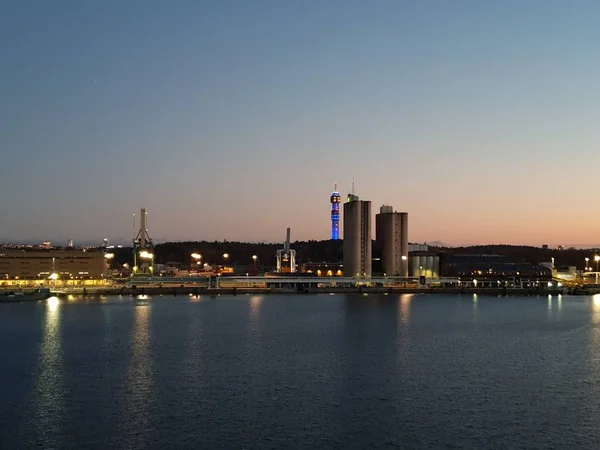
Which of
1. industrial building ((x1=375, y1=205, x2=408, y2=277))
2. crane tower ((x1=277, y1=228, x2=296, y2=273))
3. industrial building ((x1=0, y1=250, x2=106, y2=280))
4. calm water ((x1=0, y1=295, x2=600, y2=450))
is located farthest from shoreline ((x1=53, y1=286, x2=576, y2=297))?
calm water ((x1=0, y1=295, x2=600, y2=450))

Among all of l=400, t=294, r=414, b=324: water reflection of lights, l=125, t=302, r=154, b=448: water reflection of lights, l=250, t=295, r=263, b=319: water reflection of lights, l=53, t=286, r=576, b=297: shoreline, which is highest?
l=53, t=286, r=576, b=297: shoreline

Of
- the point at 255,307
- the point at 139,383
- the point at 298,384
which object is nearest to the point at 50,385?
the point at 139,383

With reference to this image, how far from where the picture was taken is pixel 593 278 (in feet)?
277

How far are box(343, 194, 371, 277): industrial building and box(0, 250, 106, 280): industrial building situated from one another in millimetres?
27147

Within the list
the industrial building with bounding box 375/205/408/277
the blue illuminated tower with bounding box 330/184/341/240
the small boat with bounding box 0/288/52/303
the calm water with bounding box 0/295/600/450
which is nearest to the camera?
the calm water with bounding box 0/295/600/450

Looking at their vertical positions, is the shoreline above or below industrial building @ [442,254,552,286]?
below

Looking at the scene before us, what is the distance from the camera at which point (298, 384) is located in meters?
19.4

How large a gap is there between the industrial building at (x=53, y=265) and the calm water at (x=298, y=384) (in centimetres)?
3567

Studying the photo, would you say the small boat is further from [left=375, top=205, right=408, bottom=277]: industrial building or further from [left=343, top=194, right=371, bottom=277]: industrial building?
[left=375, top=205, right=408, bottom=277]: industrial building

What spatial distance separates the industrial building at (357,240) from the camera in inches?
2835

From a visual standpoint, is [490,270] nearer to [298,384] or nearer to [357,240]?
[357,240]

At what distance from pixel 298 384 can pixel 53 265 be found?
189 ft

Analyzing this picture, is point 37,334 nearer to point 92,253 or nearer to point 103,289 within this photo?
point 103,289

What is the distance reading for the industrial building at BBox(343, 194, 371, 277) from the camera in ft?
236
